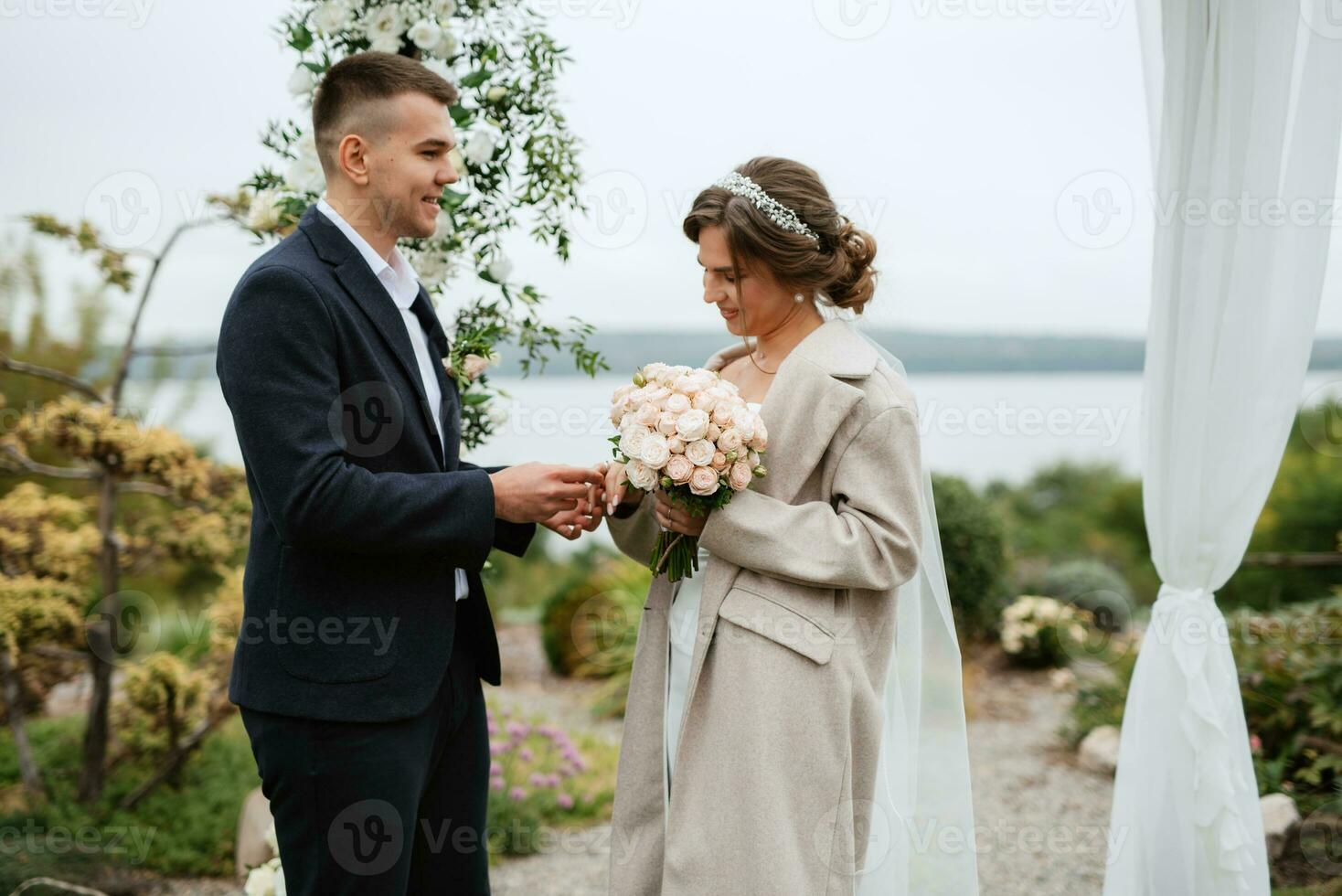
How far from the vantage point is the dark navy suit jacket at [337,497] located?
2215 millimetres

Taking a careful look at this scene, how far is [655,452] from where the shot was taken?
8.01 ft

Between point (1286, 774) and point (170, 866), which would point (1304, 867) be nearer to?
point (1286, 774)

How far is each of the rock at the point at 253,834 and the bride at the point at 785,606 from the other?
2.26 m

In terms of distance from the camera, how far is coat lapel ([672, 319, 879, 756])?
2.60 metres

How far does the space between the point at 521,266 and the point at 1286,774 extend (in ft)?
14.3

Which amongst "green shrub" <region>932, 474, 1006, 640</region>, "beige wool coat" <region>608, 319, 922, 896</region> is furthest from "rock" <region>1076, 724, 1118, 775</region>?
"beige wool coat" <region>608, 319, 922, 896</region>

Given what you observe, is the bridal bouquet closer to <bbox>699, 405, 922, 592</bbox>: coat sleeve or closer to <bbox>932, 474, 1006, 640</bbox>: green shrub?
<bbox>699, 405, 922, 592</bbox>: coat sleeve

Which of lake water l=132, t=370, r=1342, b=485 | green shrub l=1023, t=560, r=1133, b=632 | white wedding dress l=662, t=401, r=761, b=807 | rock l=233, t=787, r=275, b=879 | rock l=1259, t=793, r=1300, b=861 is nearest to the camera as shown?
white wedding dress l=662, t=401, r=761, b=807

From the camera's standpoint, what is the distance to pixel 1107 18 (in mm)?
3598

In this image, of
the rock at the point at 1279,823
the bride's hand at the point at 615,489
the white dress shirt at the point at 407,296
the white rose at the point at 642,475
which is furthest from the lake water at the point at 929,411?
the rock at the point at 1279,823

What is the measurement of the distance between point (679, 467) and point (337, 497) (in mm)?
781

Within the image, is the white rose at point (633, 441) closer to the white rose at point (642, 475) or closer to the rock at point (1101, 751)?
the white rose at point (642, 475)

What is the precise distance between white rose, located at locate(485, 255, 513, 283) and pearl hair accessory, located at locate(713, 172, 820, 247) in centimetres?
100

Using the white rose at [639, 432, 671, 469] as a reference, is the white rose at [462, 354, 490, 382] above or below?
above
